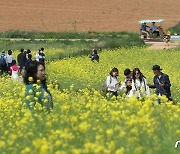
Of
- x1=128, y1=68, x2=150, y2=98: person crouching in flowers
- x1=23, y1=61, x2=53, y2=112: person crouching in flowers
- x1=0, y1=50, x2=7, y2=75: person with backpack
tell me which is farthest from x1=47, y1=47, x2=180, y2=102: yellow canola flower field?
x1=23, y1=61, x2=53, y2=112: person crouching in flowers

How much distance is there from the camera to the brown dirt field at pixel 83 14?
5988cm

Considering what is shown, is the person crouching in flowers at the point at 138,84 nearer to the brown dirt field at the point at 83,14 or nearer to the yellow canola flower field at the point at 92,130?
the yellow canola flower field at the point at 92,130

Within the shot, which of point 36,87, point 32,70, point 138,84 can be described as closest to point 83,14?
point 138,84

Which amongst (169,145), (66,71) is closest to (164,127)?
(169,145)

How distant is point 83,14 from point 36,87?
57799 millimetres

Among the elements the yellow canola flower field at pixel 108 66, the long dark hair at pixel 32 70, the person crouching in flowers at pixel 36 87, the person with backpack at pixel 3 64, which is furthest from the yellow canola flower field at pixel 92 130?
the person with backpack at pixel 3 64

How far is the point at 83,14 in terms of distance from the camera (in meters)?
65.8

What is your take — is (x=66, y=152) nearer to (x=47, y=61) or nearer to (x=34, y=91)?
(x=34, y=91)

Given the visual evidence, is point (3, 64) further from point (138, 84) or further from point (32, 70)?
point (32, 70)

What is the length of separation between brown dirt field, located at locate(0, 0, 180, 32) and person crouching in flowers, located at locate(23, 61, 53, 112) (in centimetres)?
4863

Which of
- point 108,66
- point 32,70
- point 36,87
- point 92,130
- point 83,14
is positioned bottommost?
point 108,66

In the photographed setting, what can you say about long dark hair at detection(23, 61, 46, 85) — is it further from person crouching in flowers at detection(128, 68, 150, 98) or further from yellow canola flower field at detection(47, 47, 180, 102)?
yellow canola flower field at detection(47, 47, 180, 102)

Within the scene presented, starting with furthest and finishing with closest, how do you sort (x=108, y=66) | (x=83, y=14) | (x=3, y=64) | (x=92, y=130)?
(x=83, y=14), (x=108, y=66), (x=3, y=64), (x=92, y=130)

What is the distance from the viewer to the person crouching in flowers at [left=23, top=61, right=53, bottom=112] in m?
8.49
